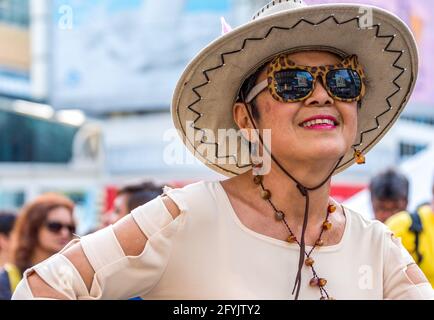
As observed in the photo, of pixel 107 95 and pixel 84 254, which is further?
pixel 107 95

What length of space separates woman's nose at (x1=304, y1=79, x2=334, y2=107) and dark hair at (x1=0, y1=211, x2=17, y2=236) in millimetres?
3378

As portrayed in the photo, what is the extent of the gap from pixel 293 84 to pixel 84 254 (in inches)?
24.5

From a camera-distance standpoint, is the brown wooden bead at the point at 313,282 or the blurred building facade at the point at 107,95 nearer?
the brown wooden bead at the point at 313,282

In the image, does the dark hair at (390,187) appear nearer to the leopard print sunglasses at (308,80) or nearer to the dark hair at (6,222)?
the dark hair at (6,222)

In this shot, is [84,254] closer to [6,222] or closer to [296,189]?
[296,189]

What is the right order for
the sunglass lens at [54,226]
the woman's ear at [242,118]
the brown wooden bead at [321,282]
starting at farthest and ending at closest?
the sunglass lens at [54,226] < the woman's ear at [242,118] < the brown wooden bead at [321,282]

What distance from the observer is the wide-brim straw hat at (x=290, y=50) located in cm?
202

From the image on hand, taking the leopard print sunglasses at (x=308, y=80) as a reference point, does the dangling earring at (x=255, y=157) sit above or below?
below

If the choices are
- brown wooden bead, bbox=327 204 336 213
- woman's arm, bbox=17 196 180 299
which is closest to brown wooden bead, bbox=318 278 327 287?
brown wooden bead, bbox=327 204 336 213

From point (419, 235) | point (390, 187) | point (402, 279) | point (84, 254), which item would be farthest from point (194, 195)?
point (390, 187)

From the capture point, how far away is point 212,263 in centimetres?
193

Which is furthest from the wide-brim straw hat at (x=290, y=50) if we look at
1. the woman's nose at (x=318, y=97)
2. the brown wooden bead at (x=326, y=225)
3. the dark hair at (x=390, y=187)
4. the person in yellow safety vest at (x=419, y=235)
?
the dark hair at (x=390, y=187)

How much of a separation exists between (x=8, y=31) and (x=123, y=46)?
4.86 meters
